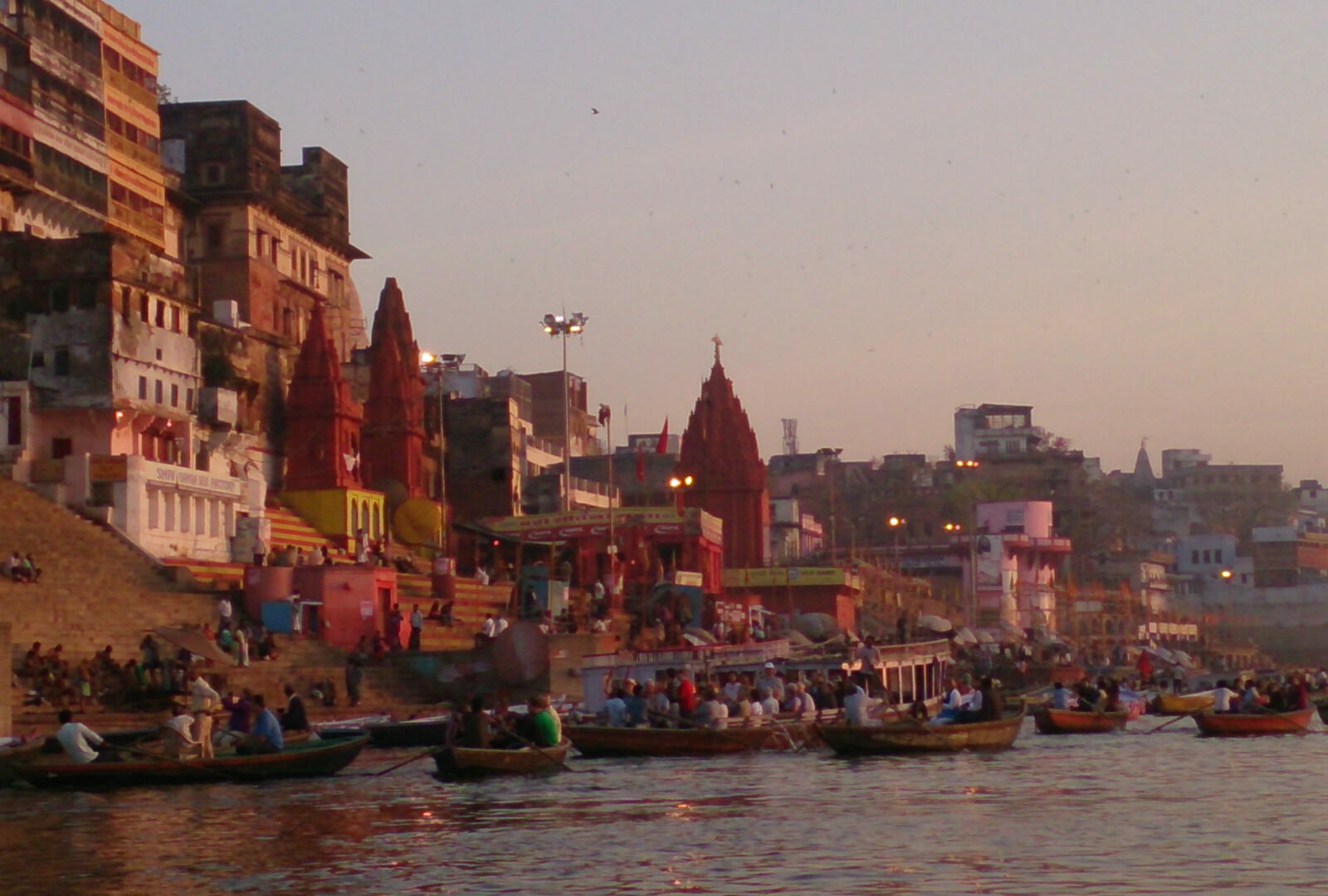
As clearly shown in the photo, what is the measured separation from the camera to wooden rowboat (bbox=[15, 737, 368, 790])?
29656mm

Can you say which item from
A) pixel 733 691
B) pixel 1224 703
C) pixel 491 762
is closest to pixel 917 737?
pixel 733 691

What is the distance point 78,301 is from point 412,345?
2015cm

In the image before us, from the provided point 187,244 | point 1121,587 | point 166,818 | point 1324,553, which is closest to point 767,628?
point 187,244

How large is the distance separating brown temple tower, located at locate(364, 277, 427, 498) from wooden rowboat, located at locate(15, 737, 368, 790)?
3620 cm

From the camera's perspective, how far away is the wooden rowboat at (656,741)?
36062 mm

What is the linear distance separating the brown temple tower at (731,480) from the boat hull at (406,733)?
49945 millimetres

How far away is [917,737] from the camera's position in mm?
36781

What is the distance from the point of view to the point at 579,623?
55.6 meters

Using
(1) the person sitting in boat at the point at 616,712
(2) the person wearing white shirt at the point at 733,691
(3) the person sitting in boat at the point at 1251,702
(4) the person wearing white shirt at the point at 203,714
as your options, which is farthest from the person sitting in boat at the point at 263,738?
(3) the person sitting in boat at the point at 1251,702

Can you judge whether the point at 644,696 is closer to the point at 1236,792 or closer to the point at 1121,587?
the point at 1236,792

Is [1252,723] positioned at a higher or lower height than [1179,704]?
lower

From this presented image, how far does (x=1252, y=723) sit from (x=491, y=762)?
64.0 ft

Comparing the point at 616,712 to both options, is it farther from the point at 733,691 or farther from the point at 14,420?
the point at 14,420

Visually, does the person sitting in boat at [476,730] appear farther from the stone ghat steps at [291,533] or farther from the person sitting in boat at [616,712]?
the stone ghat steps at [291,533]
